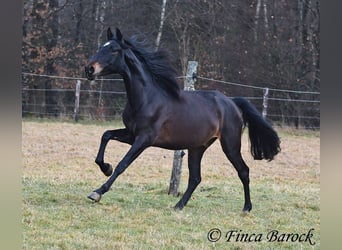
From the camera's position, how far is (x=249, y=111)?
6.14m

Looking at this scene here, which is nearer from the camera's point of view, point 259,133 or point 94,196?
point 94,196

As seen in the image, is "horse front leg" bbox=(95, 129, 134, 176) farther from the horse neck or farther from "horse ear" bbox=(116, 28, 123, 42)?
"horse ear" bbox=(116, 28, 123, 42)

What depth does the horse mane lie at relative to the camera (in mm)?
5645

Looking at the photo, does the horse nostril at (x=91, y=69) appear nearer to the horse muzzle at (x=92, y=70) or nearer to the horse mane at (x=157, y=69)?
the horse muzzle at (x=92, y=70)

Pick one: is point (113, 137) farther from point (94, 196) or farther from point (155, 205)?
point (155, 205)

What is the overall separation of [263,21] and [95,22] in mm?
6586

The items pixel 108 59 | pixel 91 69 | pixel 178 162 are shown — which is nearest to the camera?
pixel 91 69

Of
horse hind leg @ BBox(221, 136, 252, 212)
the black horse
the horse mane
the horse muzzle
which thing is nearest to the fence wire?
horse hind leg @ BBox(221, 136, 252, 212)

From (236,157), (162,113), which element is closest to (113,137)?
(162,113)

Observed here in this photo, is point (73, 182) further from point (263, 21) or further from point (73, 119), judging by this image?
point (263, 21)

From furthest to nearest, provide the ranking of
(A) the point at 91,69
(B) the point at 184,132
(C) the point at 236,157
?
1. (C) the point at 236,157
2. (B) the point at 184,132
3. (A) the point at 91,69

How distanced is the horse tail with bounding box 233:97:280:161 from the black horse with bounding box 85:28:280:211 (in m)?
0.01

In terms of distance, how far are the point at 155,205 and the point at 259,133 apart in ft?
4.72

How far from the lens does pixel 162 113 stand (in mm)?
5566
